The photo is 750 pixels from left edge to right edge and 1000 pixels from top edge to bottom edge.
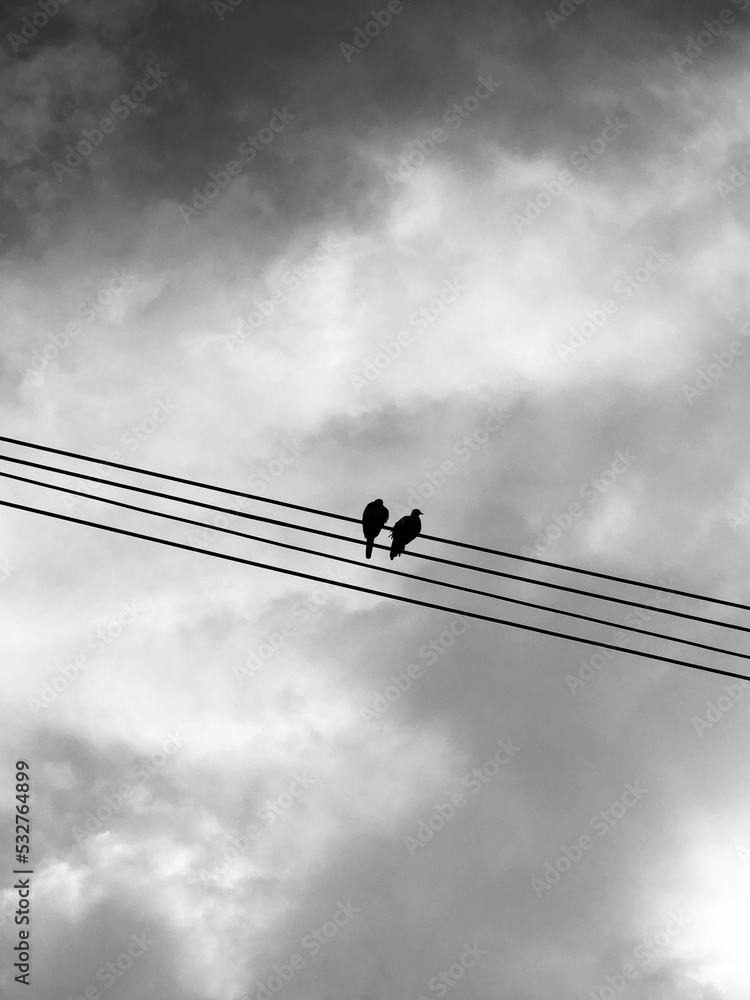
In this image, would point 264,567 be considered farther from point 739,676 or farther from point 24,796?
point 24,796

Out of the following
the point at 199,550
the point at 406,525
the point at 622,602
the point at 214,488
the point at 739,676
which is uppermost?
the point at 406,525

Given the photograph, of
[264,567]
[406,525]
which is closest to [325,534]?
[264,567]

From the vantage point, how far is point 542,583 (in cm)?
1225

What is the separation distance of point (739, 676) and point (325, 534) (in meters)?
5.73

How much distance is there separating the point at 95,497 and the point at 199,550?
163 centimetres

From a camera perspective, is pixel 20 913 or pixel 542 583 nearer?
pixel 542 583

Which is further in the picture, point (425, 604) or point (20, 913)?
point (20, 913)

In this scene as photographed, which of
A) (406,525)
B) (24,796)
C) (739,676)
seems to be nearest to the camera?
(739,676)

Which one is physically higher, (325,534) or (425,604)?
(325,534)

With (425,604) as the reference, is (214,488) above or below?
above

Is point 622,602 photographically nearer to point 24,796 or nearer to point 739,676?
point 739,676

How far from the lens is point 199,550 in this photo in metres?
12.0

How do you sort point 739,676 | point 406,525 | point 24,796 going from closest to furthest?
point 739,676 → point 406,525 → point 24,796

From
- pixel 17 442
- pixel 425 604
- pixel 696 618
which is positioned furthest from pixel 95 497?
pixel 696 618
